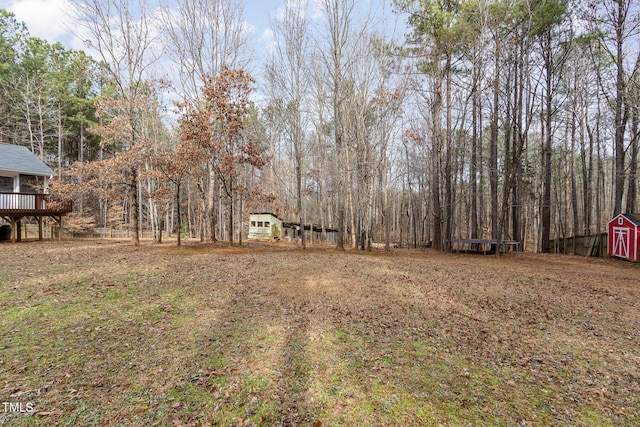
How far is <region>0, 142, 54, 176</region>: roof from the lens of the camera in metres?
14.3

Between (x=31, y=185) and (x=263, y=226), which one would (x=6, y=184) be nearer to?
(x=31, y=185)

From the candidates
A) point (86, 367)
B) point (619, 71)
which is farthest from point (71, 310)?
point (619, 71)

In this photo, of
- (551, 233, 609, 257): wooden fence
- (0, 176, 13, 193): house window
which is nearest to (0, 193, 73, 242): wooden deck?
(0, 176, 13, 193): house window

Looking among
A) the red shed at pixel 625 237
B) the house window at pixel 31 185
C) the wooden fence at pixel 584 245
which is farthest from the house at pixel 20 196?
the wooden fence at pixel 584 245

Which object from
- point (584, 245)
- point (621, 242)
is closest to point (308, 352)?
point (621, 242)

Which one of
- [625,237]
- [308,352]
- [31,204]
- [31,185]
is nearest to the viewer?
[308,352]

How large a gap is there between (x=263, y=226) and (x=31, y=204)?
1237 centimetres

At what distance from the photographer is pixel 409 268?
8.31 m

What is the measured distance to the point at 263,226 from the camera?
2150 cm

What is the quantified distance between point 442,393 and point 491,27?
1336cm

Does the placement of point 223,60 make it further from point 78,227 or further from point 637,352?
point 78,227

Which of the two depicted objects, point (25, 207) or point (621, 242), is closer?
point (621, 242)

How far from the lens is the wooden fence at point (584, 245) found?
40.3 feet

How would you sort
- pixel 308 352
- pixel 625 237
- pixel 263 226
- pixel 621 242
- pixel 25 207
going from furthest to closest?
pixel 263 226 → pixel 25 207 → pixel 621 242 → pixel 625 237 → pixel 308 352
